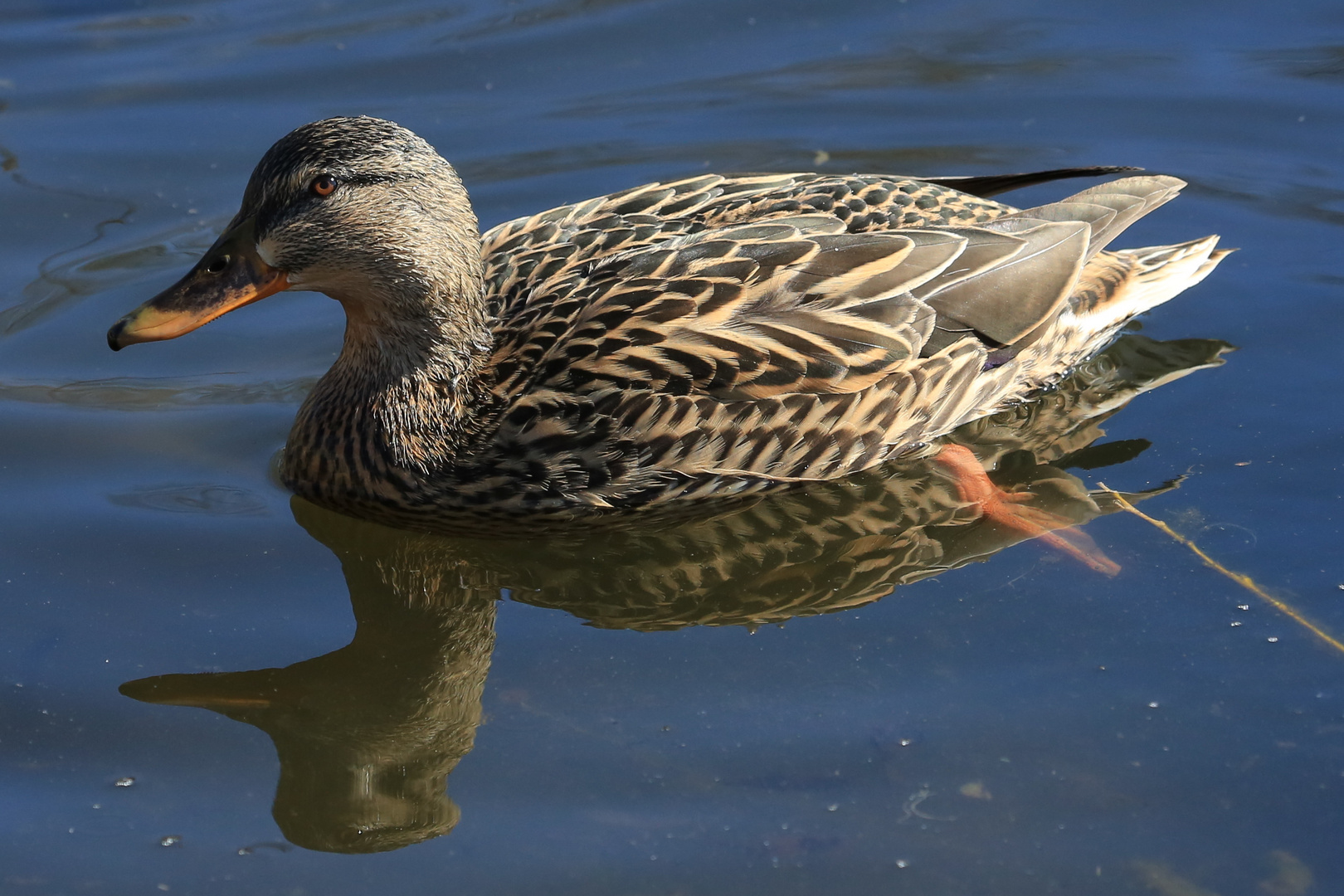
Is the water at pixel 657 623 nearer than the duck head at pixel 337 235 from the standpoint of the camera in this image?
Yes

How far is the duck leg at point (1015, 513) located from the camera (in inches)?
242

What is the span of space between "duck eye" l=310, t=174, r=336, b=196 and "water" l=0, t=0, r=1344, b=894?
4.62 ft

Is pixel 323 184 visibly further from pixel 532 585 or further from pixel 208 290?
pixel 532 585

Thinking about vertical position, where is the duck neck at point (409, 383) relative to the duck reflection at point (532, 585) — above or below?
above

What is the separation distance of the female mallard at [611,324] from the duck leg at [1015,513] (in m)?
0.18

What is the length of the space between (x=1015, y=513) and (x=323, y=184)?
306 cm

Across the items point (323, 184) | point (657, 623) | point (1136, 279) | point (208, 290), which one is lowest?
point (657, 623)

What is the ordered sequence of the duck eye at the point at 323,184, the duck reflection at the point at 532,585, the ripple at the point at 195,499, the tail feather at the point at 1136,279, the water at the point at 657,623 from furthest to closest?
the tail feather at the point at 1136,279 → the ripple at the point at 195,499 → the duck eye at the point at 323,184 → the duck reflection at the point at 532,585 → the water at the point at 657,623

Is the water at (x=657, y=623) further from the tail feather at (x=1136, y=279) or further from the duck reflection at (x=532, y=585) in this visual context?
the tail feather at (x=1136, y=279)

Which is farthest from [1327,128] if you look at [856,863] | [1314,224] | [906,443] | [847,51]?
[856,863]

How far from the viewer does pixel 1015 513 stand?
254 inches

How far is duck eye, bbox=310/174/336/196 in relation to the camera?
591 cm

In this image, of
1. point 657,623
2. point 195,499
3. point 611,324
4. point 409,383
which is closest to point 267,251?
point 409,383

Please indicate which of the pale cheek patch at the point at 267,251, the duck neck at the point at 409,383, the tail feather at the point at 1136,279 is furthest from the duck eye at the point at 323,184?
the tail feather at the point at 1136,279
